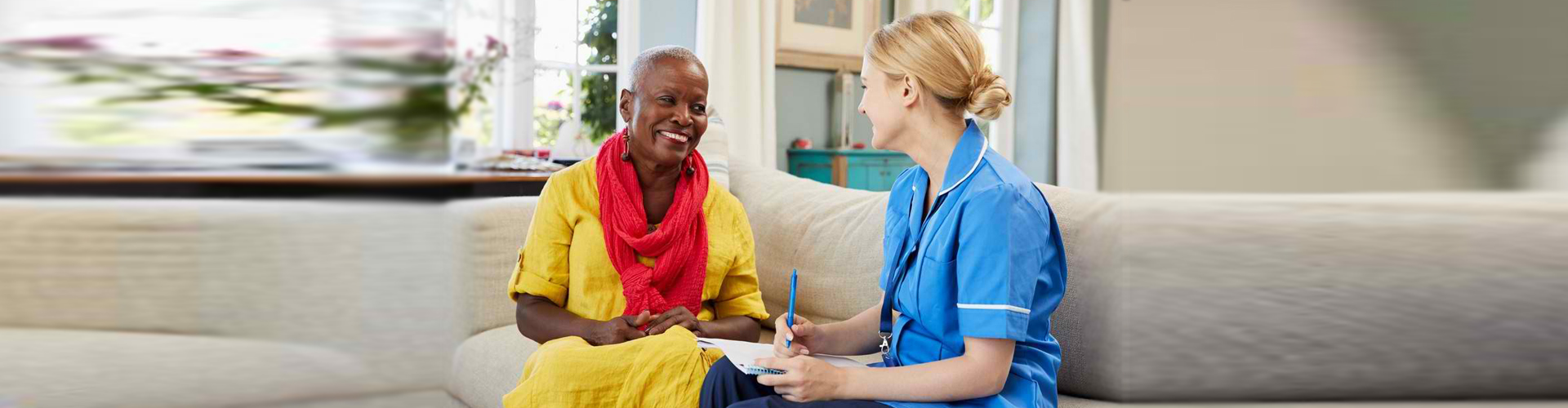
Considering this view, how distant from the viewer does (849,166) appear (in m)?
3.79

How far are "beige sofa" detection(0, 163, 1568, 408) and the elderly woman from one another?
87 cm

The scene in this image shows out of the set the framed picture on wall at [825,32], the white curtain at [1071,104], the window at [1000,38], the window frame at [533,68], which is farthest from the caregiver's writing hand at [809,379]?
the window at [1000,38]

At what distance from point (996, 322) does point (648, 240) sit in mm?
659

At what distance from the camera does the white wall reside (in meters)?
0.34

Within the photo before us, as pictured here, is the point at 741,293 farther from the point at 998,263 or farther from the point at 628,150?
the point at 998,263

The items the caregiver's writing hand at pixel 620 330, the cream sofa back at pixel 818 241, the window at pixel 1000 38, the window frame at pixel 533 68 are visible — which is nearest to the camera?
the caregiver's writing hand at pixel 620 330

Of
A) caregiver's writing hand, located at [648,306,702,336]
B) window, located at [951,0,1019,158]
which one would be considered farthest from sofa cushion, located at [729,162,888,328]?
window, located at [951,0,1019,158]

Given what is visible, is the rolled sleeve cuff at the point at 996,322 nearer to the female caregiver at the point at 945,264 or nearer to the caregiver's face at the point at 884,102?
the female caregiver at the point at 945,264

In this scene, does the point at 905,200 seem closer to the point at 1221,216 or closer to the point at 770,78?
the point at 1221,216

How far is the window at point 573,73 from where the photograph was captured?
321 centimetres

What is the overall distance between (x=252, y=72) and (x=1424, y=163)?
0.42m

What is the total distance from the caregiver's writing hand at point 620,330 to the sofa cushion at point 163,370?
0.87m

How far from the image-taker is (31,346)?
383mm

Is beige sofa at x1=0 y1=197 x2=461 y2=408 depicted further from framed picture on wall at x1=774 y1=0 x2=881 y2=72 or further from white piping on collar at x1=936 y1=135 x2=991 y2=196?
framed picture on wall at x1=774 y1=0 x2=881 y2=72
